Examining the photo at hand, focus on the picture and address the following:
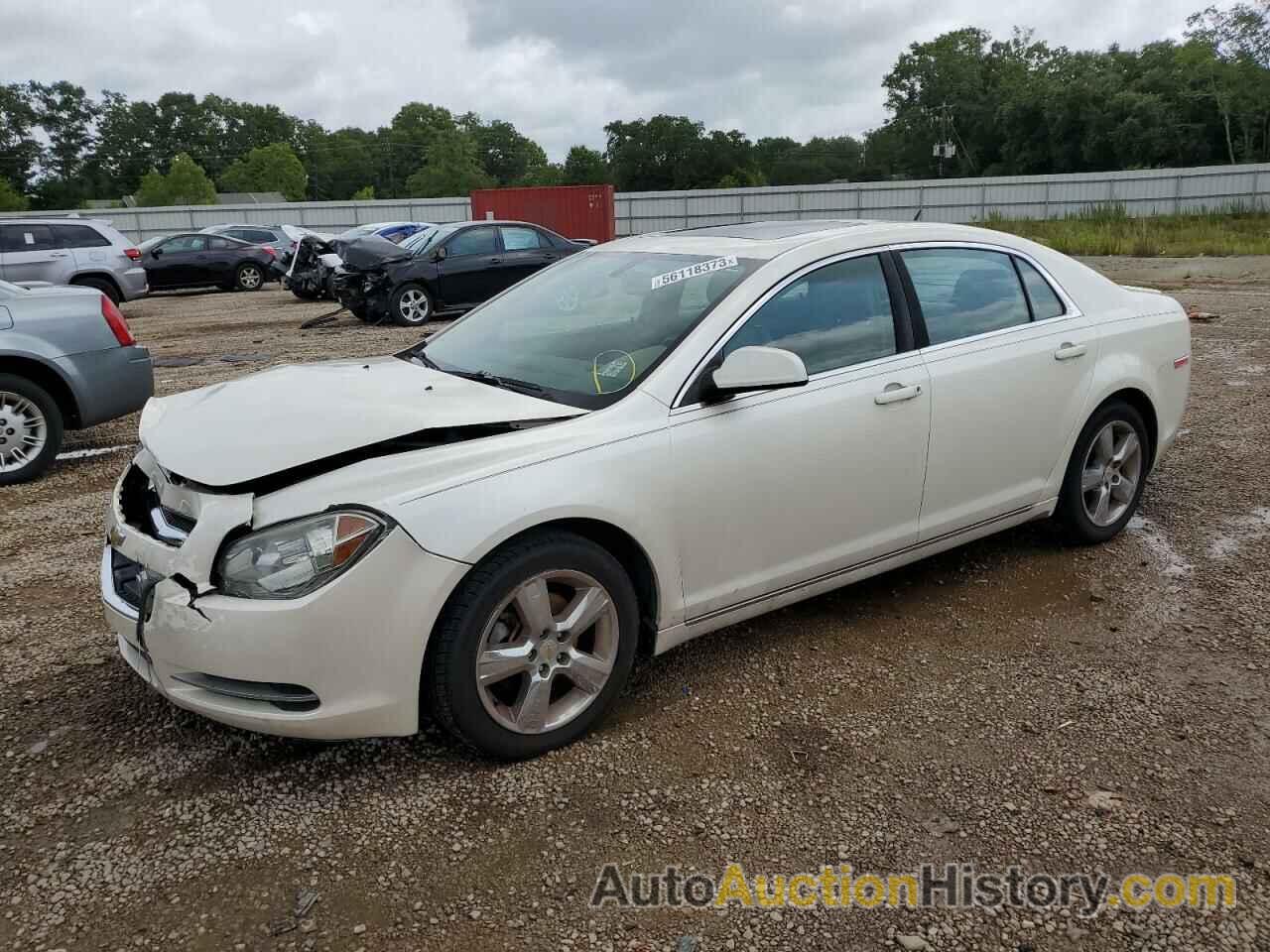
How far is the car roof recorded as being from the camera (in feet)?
12.4

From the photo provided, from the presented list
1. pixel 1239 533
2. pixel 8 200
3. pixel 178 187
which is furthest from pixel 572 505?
pixel 178 187

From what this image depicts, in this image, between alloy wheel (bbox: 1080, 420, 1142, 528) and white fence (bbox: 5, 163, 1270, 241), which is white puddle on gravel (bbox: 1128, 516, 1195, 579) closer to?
alloy wheel (bbox: 1080, 420, 1142, 528)

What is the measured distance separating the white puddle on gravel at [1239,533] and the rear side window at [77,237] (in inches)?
666

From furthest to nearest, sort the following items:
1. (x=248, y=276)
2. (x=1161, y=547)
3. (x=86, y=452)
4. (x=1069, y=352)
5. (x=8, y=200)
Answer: (x=8, y=200), (x=248, y=276), (x=86, y=452), (x=1161, y=547), (x=1069, y=352)

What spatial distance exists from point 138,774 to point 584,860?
145 cm

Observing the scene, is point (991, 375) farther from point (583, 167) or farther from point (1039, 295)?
point (583, 167)

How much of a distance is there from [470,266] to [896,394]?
→ 469 inches

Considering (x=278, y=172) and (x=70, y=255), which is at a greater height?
(x=278, y=172)

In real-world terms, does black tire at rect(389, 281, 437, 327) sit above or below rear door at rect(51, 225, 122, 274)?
below

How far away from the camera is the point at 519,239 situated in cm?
1512

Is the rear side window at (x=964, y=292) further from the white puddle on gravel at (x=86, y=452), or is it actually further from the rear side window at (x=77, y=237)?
the rear side window at (x=77, y=237)

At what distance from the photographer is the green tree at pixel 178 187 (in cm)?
7575

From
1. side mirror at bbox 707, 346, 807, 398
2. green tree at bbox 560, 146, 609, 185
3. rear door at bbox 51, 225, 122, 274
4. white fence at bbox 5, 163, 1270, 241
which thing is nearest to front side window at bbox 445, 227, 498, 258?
rear door at bbox 51, 225, 122, 274

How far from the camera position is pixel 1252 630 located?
3.82 meters
